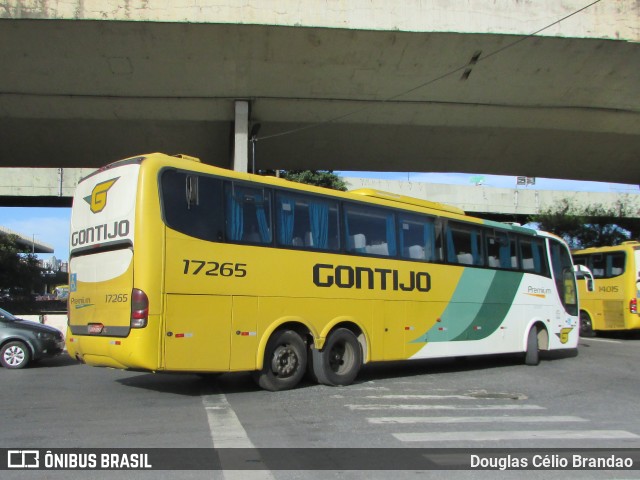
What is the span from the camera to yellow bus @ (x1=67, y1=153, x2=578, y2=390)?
7.95m

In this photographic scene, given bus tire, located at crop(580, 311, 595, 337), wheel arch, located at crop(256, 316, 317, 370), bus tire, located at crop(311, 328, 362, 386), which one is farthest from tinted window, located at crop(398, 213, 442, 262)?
bus tire, located at crop(580, 311, 595, 337)

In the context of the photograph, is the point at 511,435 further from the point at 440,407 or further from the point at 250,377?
the point at 250,377

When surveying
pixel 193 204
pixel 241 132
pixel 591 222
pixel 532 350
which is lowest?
pixel 532 350

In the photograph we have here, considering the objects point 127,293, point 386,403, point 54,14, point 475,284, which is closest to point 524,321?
point 475,284

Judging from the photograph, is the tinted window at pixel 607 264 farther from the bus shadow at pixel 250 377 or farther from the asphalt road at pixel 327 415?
the asphalt road at pixel 327 415

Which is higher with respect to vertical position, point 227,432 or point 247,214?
point 247,214

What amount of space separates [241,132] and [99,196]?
8.43 m

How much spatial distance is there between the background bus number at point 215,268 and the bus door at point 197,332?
0.34 meters

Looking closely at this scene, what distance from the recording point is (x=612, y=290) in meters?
20.6

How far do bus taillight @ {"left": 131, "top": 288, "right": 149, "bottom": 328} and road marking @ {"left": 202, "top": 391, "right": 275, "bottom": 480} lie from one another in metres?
1.48

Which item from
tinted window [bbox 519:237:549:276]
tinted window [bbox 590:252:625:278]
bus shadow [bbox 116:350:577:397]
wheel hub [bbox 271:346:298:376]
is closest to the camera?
wheel hub [bbox 271:346:298:376]

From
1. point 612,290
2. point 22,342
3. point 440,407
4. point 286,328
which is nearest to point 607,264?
point 612,290

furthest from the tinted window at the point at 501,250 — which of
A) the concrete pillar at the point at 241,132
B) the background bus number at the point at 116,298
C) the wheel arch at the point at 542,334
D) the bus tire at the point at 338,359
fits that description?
the background bus number at the point at 116,298

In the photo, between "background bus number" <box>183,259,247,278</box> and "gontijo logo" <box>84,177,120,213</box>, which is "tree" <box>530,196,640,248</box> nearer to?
"background bus number" <box>183,259,247,278</box>
